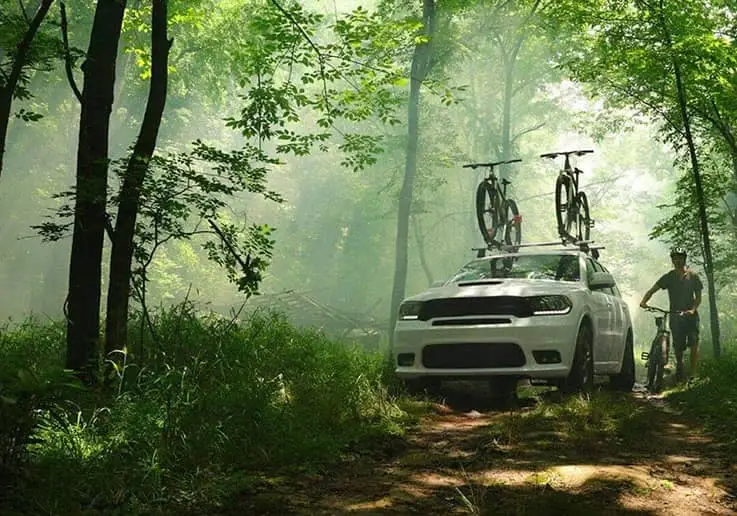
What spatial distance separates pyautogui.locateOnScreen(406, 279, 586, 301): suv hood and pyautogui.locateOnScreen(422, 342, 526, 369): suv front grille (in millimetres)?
552

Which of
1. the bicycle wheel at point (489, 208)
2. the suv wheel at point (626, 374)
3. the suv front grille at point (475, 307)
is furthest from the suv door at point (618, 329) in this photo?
the suv front grille at point (475, 307)

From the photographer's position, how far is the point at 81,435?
488cm

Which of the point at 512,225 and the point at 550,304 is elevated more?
the point at 512,225

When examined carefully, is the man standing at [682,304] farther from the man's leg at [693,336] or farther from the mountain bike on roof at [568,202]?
the mountain bike on roof at [568,202]

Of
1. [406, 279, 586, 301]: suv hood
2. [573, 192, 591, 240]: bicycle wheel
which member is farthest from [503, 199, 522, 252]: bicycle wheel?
[406, 279, 586, 301]: suv hood

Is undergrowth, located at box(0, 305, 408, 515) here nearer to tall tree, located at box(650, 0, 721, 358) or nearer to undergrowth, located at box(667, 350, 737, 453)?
undergrowth, located at box(667, 350, 737, 453)

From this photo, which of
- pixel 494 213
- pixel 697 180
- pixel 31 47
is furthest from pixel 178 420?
pixel 697 180

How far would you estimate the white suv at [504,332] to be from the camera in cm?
792

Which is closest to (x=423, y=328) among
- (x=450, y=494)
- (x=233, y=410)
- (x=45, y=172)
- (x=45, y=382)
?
(x=233, y=410)

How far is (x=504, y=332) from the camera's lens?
7.93m

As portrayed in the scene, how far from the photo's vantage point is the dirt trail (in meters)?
4.21

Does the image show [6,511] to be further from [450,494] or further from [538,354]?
[538,354]

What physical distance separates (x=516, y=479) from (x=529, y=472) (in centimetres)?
22

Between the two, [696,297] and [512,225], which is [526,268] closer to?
[512,225]
